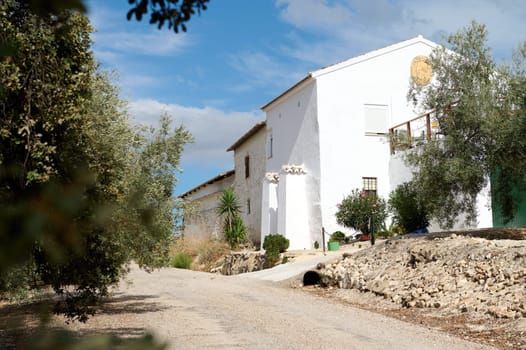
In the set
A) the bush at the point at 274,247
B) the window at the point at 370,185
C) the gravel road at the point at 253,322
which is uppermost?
the window at the point at 370,185

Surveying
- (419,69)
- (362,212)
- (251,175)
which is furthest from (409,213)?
(251,175)

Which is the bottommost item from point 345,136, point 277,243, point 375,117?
point 277,243

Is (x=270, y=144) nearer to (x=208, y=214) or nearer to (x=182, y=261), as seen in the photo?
(x=208, y=214)

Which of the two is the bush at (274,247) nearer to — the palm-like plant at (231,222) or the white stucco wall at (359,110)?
the white stucco wall at (359,110)

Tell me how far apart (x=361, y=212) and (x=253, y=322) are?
51.4ft

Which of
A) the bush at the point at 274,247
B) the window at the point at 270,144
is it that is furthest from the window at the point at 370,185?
the window at the point at 270,144

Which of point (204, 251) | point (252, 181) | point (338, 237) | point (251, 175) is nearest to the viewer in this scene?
point (338, 237)

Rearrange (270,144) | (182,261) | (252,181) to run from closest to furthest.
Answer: (182,261) → (270,144) → (252,181)

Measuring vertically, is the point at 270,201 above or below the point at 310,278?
above

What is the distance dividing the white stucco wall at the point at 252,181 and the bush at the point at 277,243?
5989 millimetres

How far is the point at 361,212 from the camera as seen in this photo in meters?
26.1

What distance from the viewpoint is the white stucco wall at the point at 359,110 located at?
1112 inches

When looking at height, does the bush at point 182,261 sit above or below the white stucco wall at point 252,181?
below

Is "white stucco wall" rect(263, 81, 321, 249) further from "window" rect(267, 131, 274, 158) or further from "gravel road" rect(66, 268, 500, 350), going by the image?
"gravel road" rect(66, 268, 500, 350)
